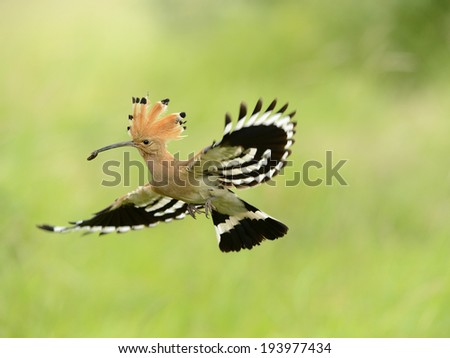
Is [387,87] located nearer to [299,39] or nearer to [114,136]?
[299,39]

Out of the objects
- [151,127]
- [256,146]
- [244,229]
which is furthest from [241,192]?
[256,146]

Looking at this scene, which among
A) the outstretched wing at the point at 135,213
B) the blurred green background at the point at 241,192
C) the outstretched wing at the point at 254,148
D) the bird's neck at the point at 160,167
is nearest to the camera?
the outstretched wing at the point at 254,148

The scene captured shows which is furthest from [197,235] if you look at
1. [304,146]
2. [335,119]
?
[335,119]

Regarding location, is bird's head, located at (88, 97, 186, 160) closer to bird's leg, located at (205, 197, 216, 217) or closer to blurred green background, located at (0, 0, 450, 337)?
bird's leg, located at (205, 197, 216, 217)

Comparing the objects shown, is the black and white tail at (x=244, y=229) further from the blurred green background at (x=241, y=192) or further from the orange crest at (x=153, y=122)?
the blurred green background at (x=241, y=192)

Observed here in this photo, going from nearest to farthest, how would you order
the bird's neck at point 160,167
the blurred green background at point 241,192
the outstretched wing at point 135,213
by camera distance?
the bird's neck at point 160,167 < the outstretched wing at point 135,213 < the blurred green background at point 241,192

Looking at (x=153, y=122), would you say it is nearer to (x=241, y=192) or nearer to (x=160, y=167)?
(x=160, y=167)

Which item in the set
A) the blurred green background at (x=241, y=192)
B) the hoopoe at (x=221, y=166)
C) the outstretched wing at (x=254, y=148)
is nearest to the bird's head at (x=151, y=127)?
the hoopoe at (x=221, y=166)
